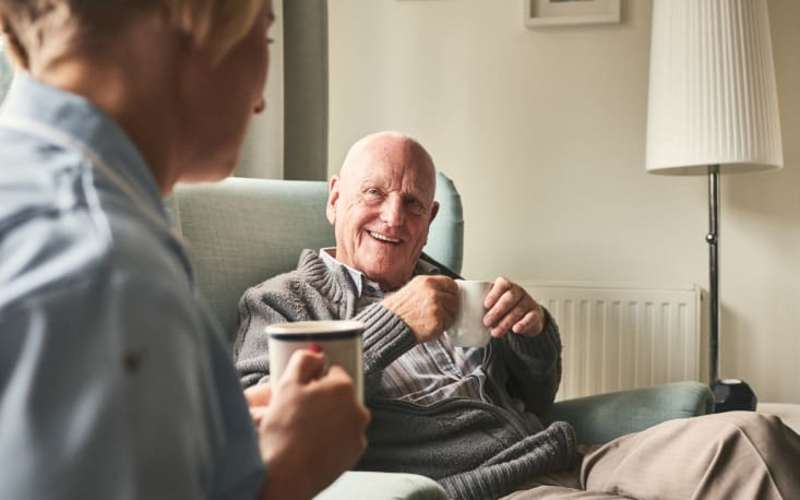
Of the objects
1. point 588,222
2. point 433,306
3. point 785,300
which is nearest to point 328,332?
point 433,306

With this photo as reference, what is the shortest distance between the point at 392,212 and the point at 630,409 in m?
0.60

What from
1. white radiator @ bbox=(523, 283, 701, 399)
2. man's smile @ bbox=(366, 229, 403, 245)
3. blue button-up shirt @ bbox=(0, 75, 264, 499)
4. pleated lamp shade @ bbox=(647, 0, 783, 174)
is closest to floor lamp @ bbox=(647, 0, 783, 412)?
pleated lamp shade @ bbox=(647, 0, 783, 174)

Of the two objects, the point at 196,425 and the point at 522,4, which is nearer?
the point at 196,425

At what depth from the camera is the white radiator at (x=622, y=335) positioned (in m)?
2.45

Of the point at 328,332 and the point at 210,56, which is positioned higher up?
the point at 210,56

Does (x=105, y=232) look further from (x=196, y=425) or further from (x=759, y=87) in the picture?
(x=759, y=87)

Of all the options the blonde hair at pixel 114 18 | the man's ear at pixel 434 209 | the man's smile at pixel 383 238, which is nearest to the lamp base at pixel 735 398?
the man's ear at pixel 434 209

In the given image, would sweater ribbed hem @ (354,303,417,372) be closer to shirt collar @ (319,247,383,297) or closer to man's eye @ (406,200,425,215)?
shirt collar @ (319,247,383,297)

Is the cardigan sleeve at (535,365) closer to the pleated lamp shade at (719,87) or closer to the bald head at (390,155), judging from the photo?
the bald head at (390,155)

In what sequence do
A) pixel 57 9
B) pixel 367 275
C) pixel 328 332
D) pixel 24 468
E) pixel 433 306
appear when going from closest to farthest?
pixel 24 468, pixel 57 9, pixel 328 332, pixel 433 306, pixel 367 275

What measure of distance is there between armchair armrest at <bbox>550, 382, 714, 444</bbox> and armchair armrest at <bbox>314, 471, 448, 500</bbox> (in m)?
0.85

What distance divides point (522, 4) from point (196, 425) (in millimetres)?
2311

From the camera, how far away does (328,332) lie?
65 cm

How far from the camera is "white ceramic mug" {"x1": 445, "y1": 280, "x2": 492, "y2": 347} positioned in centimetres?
138
